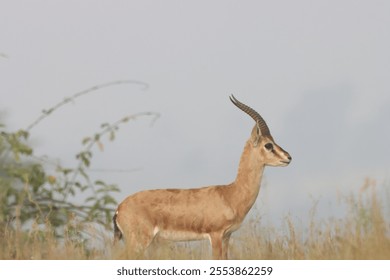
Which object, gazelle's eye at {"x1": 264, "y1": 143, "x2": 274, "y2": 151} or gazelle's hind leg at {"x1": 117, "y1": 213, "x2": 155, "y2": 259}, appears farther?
gazelle's eye at {"x1": 264, "y1": 143, "x2": 274, "y2": 151}

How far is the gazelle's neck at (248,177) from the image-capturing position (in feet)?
39.1

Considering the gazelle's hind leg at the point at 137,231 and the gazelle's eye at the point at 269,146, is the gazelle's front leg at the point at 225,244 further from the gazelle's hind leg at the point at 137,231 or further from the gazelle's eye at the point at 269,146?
the gazelle's eye at the point at 269,146

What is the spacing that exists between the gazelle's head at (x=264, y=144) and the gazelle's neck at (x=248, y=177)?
0.36ft

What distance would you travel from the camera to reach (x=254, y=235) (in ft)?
37.1

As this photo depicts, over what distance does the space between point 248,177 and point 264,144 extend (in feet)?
1.87

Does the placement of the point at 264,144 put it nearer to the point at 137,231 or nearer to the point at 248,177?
the point at 248,177

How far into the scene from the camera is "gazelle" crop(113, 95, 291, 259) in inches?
460

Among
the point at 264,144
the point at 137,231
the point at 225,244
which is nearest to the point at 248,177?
the point at 264,144

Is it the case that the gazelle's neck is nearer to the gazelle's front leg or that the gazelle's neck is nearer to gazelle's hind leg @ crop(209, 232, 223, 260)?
the gazelle's front leg

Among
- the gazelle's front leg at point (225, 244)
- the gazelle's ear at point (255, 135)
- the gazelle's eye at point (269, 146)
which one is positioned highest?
the gazelle's ear at point (255, 135)

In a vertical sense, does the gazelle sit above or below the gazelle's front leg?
above

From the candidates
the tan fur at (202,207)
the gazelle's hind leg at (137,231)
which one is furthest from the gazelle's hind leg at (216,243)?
the gazelle's hind leg at (137,231)

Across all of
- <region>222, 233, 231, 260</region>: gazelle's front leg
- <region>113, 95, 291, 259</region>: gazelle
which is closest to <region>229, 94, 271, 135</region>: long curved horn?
<region>113, 95, 291, 259</region>: gazelle
